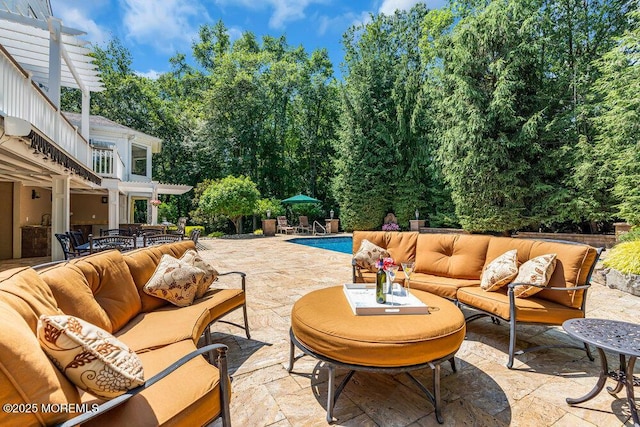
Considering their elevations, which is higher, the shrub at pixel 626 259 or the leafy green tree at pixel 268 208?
the leafy green tree at pixel 268 208

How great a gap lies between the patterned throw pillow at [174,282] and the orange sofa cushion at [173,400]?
960 mm

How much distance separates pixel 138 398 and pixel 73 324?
45 cm

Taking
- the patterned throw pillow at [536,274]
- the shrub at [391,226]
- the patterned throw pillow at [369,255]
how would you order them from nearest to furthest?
the patterned throw pillow at [536,274] → the patterned throw pillow at [369,255] → the shrub at [391,226]

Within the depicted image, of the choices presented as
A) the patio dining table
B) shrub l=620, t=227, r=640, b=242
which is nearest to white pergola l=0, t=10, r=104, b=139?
the patio dining table

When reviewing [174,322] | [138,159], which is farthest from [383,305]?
[138,159]

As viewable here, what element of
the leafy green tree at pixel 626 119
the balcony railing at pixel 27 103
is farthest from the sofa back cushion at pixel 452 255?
the leafy green tree at pixel 626 119

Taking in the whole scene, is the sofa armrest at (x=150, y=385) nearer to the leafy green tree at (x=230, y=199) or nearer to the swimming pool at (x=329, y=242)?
the swimming pool at (x=329, y=242)

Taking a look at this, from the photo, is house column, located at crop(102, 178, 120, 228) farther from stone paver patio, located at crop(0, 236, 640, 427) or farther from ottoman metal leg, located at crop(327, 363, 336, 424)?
ottoman metal leg, located at crop(327, 363, 336, 424)

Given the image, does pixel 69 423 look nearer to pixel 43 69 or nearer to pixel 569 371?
pixel 569 371

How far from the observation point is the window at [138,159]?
1377cm

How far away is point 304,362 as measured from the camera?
2719 millimetres

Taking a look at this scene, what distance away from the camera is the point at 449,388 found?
232 centimetres

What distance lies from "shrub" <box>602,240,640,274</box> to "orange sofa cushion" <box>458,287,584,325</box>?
3167 millimetres

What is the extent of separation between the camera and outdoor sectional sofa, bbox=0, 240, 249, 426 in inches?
40.4
